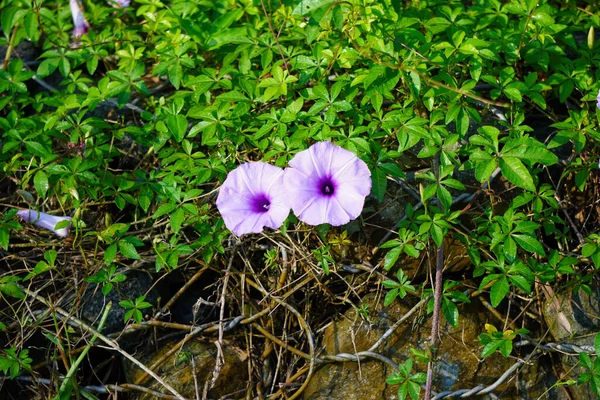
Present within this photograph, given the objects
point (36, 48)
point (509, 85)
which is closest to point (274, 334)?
point (509, 85)

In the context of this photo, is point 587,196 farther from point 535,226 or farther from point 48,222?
point 48,222

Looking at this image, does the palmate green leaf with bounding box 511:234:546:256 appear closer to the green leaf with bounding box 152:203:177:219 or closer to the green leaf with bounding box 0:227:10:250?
the green leaf with bounding box 152:203:177:219

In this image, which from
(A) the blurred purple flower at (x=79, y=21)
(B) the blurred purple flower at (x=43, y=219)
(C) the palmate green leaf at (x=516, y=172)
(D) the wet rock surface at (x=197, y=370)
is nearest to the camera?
(C) the palmate green leaf at (x=516, y=172)

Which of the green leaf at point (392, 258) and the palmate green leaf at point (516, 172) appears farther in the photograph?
the green leaf at point (392, 258)

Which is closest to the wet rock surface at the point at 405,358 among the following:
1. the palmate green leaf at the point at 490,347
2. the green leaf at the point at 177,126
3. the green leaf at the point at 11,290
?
the palmate green leaf at the point at 490,347

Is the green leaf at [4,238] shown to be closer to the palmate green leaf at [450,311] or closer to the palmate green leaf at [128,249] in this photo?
the palmate green leaf at [128,249]

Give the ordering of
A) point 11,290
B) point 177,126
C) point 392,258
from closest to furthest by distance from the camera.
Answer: point 392,258
point 11,290
point 177,126

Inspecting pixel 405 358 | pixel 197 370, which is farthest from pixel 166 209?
pixel 405 358

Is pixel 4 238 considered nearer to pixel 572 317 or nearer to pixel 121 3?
pixel 121 3
